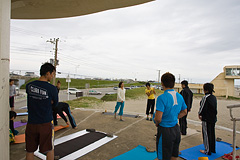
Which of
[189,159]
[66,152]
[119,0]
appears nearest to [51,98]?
[66,152]

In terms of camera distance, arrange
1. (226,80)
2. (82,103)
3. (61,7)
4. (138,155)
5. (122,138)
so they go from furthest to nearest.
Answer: (226,80) < (82,103) < (122,138) < (61,7) < (138,155)

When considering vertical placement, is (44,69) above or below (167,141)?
above

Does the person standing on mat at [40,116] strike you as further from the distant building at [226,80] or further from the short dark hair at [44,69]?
the distant building at [226,80]

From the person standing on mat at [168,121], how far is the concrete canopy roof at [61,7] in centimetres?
224

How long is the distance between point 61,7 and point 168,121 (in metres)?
3.73

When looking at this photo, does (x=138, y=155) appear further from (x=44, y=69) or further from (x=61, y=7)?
(x=61, y=7)

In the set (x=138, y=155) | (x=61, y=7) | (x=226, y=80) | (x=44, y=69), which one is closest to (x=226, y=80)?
(x=226, y=80)

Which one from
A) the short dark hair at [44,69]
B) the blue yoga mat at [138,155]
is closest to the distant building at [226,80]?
the blue yoga mat at [138,155]

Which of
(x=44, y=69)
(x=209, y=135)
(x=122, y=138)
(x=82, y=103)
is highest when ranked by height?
(x=44, y=69)

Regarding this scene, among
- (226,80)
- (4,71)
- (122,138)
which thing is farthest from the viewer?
(226,80)

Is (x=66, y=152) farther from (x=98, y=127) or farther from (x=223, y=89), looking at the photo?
(x=223, y=89)

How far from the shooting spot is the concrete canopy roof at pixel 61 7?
337 cm

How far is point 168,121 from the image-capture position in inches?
87.0

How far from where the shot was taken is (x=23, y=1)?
3.40 m
